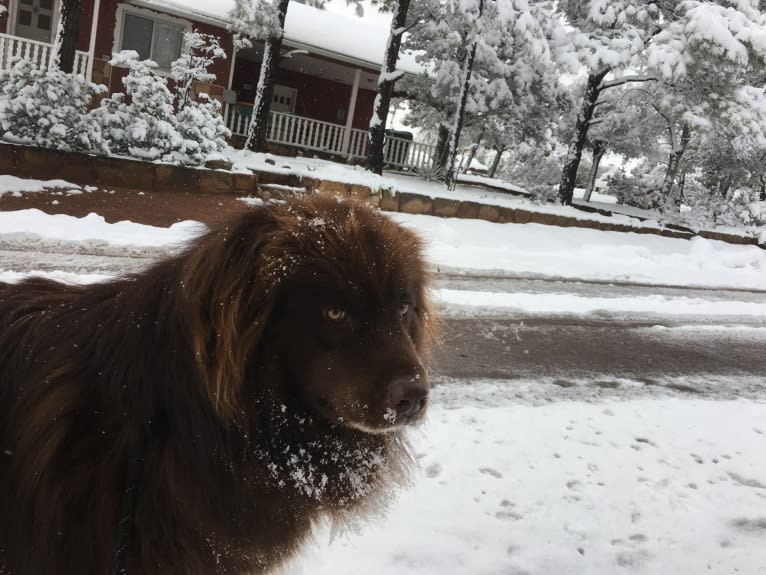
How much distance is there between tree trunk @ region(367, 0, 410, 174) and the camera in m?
14.8

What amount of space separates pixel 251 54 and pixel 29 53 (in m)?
10.5

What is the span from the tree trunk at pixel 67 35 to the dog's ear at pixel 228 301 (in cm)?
1149

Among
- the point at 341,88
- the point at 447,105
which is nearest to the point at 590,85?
the point at 447,105

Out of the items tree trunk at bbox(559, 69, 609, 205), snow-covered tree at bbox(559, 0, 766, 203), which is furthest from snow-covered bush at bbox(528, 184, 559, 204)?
snow-covered tree at bbox(559, 0, 766, 203)

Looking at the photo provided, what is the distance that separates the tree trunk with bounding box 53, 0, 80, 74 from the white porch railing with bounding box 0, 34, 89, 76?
777mm

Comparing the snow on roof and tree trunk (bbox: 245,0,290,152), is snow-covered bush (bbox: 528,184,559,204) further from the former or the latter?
tree trunk (bbox: 245,0,290,152)

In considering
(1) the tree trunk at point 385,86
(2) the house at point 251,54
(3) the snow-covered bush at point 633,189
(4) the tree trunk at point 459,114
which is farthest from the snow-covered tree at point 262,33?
(3) the snow-covered bush at point 633,189

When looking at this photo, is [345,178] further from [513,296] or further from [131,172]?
[513,296]

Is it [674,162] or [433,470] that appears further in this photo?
[674,162]

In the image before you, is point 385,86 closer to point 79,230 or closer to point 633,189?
point 79,230

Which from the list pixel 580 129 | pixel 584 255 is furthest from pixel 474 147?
pixel 584 255

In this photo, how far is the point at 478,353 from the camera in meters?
5.41

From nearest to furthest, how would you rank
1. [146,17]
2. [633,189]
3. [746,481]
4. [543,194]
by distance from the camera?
[746,481], [543,194], [146,17], [633,189]

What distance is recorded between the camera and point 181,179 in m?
10.0
